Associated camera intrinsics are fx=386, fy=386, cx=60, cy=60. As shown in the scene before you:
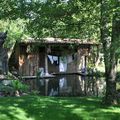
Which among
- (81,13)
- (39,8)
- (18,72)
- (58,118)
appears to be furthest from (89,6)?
(18,72)

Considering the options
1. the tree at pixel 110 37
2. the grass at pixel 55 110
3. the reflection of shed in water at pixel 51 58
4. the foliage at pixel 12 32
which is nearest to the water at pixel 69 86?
the reflection of shed in water at pixel 51 58

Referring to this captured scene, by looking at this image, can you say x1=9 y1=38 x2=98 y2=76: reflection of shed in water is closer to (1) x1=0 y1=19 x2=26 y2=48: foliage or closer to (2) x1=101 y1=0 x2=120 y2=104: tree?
(1) x1=0 y1=19 x2=26 y2=48: foliage

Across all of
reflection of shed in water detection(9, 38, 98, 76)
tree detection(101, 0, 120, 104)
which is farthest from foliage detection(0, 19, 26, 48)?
tree detection(101, 0, 120, 104)

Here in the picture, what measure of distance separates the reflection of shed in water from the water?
9.77 ft

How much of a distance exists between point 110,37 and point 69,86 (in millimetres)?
14786

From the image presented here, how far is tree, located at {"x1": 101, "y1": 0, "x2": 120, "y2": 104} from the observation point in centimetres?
1063

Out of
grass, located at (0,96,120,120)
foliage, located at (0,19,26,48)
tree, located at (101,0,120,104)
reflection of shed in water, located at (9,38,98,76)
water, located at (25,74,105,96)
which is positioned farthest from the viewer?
reflection of shed in water, located at (9,38,98,76)

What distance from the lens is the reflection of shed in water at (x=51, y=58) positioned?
3406 cm

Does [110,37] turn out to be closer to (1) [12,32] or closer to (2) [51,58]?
(1) [12,32]

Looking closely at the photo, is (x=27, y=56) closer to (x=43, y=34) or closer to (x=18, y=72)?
(x=18, y=72)

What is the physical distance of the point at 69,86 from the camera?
27875 mm

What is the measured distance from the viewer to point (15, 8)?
1320cm

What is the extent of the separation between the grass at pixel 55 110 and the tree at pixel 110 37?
706 millimetres

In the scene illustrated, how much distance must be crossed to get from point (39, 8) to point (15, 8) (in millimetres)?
940
